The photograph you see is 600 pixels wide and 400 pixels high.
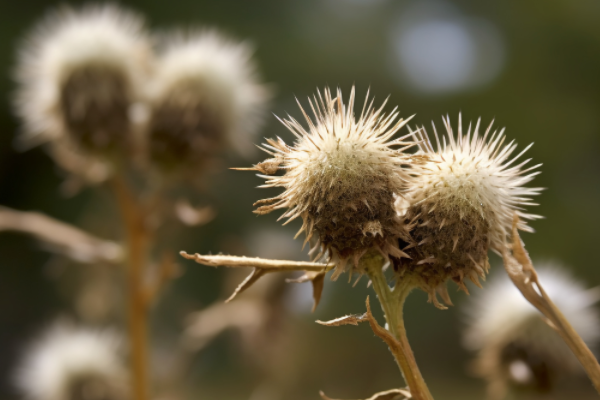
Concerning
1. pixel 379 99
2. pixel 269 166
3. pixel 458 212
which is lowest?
pixel 458 212

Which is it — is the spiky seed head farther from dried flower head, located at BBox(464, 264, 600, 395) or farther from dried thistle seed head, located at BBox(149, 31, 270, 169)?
dried thistle seed head, located at BBox(149, 31, 270, 169)

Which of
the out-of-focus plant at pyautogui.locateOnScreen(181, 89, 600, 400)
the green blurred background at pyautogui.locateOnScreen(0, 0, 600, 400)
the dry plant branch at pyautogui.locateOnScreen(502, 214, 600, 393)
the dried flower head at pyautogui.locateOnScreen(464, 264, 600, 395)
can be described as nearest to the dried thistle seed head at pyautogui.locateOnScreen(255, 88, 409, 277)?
the out-of-focus plant at pyautogui.locateOnScreen(181, 89, 600, 400)

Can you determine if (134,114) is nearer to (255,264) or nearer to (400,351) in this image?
(255,264)

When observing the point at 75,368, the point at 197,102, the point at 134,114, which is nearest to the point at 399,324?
the point at 197,102

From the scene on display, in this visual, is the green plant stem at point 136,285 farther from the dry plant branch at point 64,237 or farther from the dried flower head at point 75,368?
the dried flower head at point 75,368

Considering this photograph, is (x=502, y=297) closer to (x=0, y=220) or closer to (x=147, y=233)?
(x=147, y=233)
